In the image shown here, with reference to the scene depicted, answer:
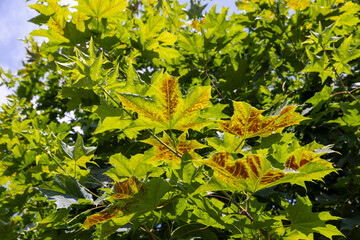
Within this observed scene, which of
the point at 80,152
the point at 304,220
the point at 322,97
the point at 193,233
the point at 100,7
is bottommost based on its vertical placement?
the point at 193,233

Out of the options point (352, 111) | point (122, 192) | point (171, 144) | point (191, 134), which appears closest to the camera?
point (122, 192)

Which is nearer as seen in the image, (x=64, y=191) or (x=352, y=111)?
(x=64, y=191)

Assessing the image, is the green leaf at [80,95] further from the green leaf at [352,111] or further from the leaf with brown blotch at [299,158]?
the green leaf at [352,111]

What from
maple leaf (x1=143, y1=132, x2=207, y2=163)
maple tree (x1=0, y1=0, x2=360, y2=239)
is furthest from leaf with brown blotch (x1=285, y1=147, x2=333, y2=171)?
maple leaf (x1=143, y1=132, x2=207, y2=163)

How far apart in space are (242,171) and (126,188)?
0.35 m

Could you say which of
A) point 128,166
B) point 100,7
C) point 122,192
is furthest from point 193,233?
point 100,7

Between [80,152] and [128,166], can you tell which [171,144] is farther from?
[80,152]

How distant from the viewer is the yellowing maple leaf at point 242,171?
2.63ft

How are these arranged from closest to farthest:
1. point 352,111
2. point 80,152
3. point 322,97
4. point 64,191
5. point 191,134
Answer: point 64,191, point 80,152, point 352,111, point 322,97, point 191,134

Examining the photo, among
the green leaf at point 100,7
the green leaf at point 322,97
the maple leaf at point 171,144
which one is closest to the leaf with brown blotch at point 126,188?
the maple leaf at point 171,144

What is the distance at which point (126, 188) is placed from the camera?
946 mm

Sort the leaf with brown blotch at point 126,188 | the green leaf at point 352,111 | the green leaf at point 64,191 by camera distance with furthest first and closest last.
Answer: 1. the green leaf at point 352,111
2. the green leaf at point 64,191
3. the leaf with brown blotch at point 126,188

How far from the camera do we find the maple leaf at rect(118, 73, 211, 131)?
0.94 meters

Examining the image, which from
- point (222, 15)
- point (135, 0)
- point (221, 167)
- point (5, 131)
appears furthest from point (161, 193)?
point (135, 0)
